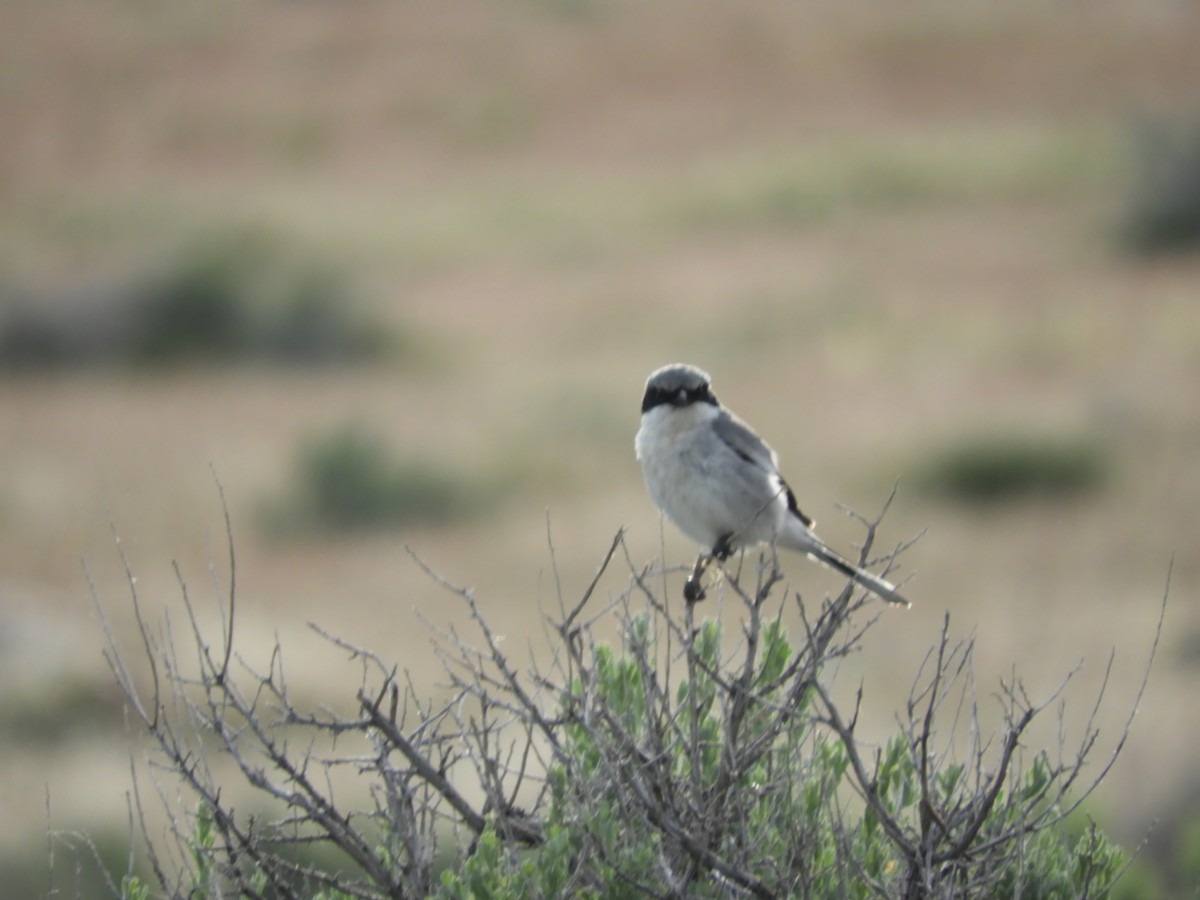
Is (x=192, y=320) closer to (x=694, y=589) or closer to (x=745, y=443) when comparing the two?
(x=745, y=443)

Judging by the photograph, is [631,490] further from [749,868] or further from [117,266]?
[749,868]

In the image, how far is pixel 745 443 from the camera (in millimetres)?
6035

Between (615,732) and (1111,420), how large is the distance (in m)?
23.4

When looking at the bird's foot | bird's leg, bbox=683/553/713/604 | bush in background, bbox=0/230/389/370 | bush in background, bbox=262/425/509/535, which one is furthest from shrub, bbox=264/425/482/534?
bird's leg, bbox=683/553/713/604

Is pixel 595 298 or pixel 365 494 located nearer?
pixel 365 494

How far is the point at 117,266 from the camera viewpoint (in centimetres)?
A: 3753

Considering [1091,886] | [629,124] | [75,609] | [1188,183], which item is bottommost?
[1091,886]

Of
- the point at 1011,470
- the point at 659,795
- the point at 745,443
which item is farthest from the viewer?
the point at 1011,470

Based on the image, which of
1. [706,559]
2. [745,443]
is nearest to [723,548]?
[706,559]

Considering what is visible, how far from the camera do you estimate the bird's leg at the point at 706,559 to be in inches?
203

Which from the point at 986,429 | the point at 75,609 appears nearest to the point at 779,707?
the point at 75,609

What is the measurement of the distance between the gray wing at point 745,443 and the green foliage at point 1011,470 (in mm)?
18481

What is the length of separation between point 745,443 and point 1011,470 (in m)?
19.3

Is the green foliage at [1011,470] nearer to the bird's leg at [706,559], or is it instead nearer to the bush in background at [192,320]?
the bush in background at [192,320]
